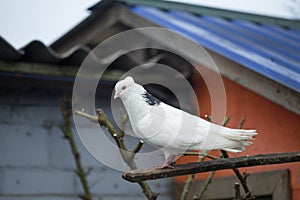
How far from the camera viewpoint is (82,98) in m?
3.46

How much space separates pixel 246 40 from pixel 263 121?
24.9 inches

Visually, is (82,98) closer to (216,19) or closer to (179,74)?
(179,74)

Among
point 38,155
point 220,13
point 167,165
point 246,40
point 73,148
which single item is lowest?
point 38,155

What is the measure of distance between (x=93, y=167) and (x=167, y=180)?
18.8 inches

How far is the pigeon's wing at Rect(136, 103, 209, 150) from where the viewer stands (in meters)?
1.72

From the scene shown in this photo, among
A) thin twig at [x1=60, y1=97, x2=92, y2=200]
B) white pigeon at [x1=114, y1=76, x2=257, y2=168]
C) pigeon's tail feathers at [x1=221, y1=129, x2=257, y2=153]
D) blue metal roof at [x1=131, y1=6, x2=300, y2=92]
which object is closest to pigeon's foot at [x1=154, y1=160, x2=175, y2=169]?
white pigeon at [x1=114, y1=76, x2=257, y2=168]

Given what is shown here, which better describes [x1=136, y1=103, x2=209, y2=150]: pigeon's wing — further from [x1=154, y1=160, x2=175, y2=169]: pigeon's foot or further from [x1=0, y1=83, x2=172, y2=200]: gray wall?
[x1=0, y1=83, x2=172, y2=200]: gray wall

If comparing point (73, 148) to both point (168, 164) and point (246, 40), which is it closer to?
point (246, 40)

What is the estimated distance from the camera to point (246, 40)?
3547 millimetres

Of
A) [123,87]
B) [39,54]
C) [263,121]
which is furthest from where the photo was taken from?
[39,54]

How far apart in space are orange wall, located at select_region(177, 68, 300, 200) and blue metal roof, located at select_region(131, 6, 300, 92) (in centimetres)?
21

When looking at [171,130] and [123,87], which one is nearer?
[123,87]

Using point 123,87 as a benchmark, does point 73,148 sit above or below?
below

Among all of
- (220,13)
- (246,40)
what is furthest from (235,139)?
(220,13)
